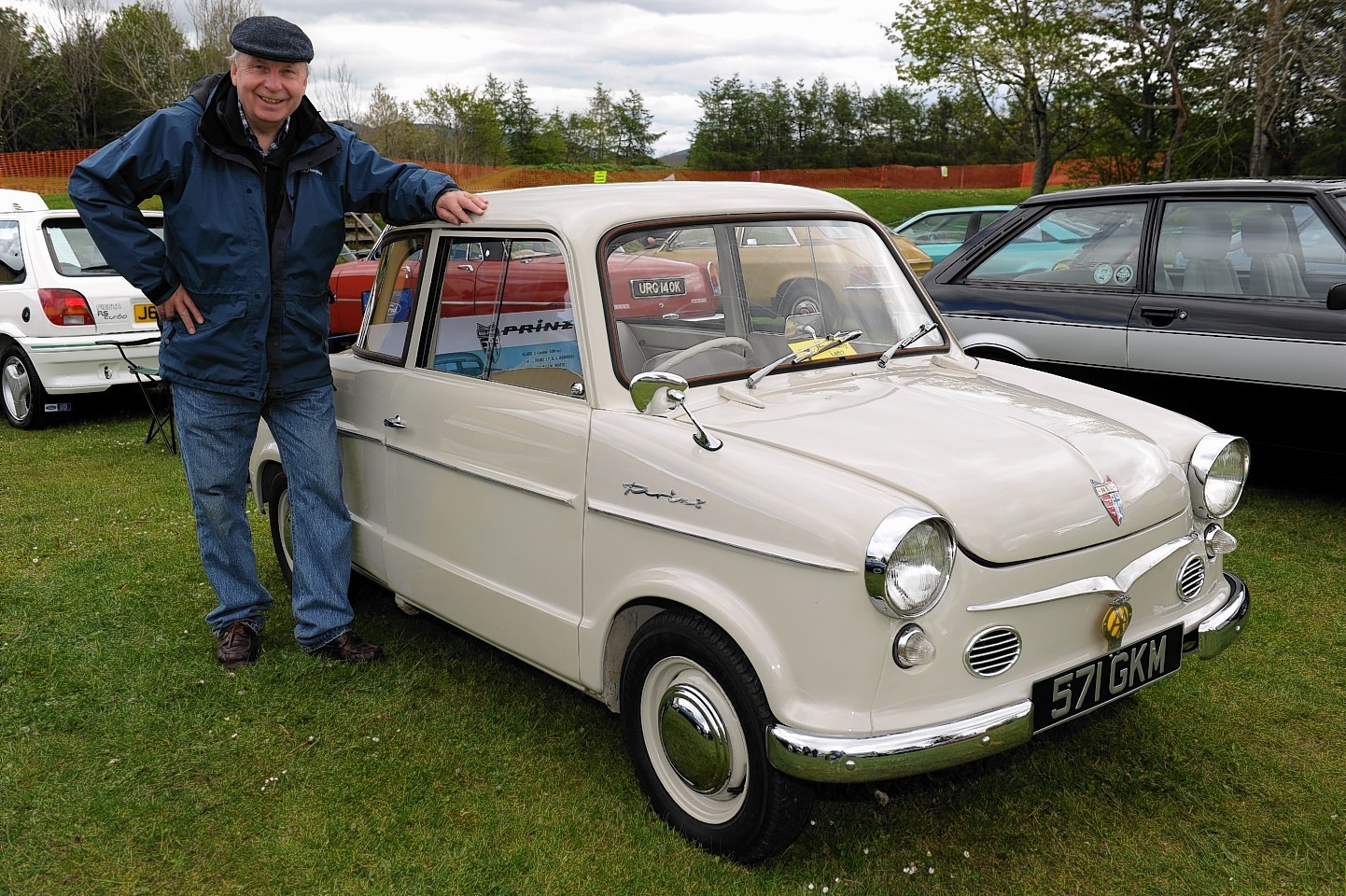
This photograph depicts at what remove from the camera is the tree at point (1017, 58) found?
97.5ft

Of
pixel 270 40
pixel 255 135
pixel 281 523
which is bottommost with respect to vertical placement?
pixel 281 523

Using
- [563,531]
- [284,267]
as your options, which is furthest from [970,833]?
[284,267]

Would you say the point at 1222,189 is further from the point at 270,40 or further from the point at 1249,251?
the point at 270,40

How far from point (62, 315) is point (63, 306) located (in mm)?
72

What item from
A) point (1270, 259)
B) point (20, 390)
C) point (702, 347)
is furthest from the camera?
point (20, 390)

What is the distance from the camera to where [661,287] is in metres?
3.52

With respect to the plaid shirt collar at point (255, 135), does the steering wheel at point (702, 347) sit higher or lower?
lower

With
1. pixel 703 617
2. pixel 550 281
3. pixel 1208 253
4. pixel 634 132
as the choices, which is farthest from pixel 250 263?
pixel 634 132

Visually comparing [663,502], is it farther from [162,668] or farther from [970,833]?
[162,668]

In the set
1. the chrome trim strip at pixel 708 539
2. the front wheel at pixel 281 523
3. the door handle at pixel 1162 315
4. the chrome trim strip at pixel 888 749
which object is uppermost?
the door handle at pixel 1162 315

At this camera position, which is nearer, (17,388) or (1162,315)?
(1162,315)

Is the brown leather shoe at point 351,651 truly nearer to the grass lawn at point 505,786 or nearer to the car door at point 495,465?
the grass lawn at point 505,786

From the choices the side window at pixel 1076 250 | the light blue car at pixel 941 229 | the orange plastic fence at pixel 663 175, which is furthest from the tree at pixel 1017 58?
the side window at pixel 1076 250

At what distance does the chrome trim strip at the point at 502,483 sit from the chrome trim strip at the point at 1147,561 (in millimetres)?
1525
